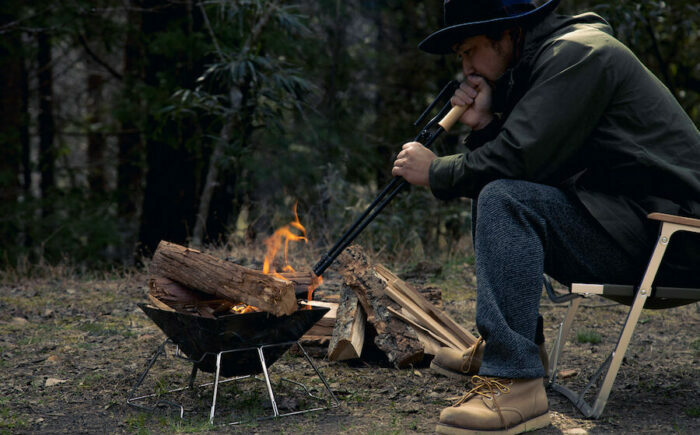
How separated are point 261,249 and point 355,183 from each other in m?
4.00

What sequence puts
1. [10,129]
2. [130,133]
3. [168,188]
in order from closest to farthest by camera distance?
1. [168,188]
2. [10,129]
3. [130,133]

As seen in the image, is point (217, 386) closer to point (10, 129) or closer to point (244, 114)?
point (244, 114)

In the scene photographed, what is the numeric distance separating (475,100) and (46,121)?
461 inches

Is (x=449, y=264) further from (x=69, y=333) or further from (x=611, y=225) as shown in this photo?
(x=611, y=225)

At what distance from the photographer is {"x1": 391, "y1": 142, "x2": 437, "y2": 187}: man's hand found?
280 cm

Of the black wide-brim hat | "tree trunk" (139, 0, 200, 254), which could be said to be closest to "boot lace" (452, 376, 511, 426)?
the black wide-brim hat

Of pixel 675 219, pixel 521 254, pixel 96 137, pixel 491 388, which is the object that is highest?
pixel 675 219

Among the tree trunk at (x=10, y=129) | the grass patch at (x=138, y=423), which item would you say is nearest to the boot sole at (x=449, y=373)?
the grass patch at (x=138, y=423)

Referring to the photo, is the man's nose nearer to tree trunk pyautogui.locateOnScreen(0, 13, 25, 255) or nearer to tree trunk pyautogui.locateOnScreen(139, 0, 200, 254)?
tree trunk pyautogui.locateOnScreen(139, 0, 200, 254)

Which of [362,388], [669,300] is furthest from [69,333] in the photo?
[669,300]

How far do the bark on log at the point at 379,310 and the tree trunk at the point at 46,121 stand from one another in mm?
8995

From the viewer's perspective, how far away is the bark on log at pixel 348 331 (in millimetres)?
3473

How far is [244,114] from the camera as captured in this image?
7.89m

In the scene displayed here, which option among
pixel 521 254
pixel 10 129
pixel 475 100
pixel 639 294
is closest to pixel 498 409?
pixel 521 254
